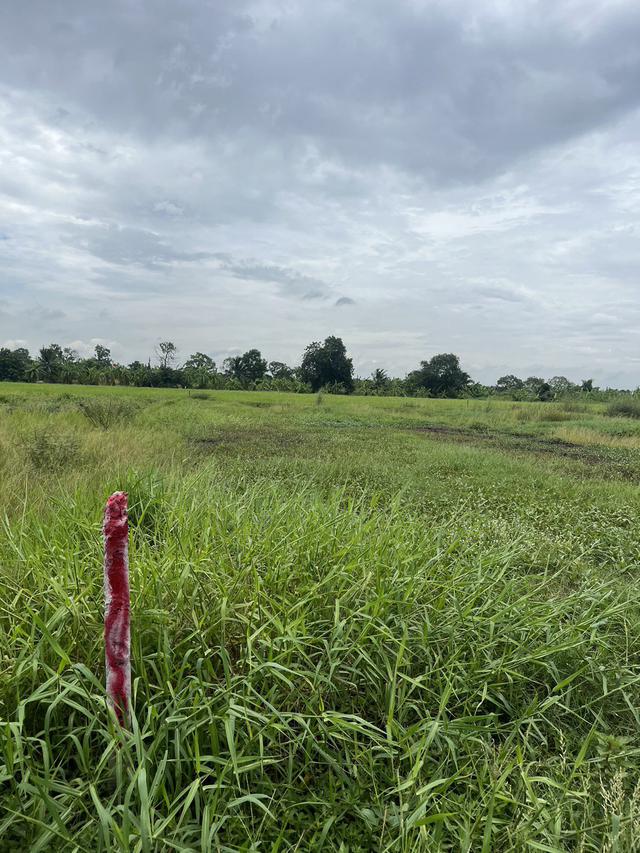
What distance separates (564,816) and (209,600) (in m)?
1.50

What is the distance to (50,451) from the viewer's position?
18.7 ft

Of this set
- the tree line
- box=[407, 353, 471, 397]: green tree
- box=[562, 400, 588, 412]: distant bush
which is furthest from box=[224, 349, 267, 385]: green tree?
box=[562, 400, 588, 412]: distant bush

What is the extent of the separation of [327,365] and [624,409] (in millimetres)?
44212

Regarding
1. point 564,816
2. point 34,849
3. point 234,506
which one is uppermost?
point 234,506

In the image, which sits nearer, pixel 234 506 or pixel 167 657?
pixel 167 657

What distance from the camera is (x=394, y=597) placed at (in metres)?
2.32

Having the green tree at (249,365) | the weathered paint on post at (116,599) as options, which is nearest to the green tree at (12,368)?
the green tree at (249,365)

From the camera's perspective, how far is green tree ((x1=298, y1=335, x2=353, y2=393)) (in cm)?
6606

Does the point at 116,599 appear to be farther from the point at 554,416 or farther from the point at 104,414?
the point at 554,416

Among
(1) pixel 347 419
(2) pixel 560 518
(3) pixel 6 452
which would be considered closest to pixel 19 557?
(3) pixel 6 452

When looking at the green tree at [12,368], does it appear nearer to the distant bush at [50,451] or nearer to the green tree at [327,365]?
the green tree at [327,365]

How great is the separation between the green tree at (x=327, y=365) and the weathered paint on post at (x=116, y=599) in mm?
64078

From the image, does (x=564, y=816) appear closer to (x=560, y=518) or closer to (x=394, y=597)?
(x=394, y=597)

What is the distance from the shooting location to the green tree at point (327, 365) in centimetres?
6606
